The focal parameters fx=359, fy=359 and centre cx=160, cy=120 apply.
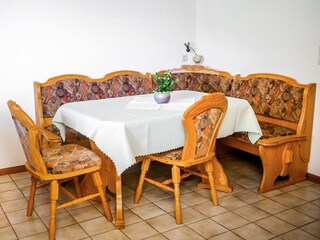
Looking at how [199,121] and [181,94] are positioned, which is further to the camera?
[181,94]

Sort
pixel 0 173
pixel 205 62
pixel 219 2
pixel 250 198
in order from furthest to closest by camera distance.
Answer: pixel 205 62
pixel 219 2
pixel 0 173
pixel 250 198

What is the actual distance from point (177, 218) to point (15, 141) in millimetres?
1963

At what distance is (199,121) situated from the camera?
2.51 m

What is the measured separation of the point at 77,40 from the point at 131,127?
1.81 m

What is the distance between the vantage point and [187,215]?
2734mm

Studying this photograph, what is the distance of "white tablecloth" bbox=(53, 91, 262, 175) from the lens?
2350mm

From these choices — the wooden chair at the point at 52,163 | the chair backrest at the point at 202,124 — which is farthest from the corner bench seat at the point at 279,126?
the wooden chair at the point at 52,163

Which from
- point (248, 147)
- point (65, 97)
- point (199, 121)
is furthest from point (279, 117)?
point (65, 97)

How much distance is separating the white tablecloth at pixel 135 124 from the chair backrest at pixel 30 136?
38 cm

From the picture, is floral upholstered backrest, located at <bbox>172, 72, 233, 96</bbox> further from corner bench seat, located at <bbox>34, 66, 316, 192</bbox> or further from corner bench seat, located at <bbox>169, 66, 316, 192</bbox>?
corner bench seat, located at <bbox>169, 66, 316, 192</bbox>

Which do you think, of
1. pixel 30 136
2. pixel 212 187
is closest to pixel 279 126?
pixel 212 187

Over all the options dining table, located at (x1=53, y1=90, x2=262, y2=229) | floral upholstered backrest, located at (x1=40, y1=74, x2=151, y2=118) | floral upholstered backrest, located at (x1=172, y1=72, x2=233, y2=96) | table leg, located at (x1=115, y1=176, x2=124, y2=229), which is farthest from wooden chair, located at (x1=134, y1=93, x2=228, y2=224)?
floral upholstered backrest, located at (x1=172, y1=72, x2=233, y2=96)

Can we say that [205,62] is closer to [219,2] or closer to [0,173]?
[219,2]

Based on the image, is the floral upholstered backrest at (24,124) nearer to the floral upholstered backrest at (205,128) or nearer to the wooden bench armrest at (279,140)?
the floral upholstered backrest at (205,128)
